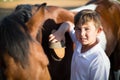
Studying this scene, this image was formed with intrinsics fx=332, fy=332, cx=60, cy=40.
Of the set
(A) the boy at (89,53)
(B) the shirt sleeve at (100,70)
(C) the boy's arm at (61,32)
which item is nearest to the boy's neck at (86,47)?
(A) the boy at (89,53)

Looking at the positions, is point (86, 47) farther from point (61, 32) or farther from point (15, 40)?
point (15, 40)

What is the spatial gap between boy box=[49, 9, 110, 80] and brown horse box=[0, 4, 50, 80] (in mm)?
334

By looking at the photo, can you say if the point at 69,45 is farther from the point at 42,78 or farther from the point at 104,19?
the point at 104,19

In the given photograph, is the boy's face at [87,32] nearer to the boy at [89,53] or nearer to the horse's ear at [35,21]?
the boy at [89,53]

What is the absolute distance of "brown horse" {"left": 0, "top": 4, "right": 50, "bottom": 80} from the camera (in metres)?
Result: 2.45

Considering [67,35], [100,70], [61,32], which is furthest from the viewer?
[67,35]

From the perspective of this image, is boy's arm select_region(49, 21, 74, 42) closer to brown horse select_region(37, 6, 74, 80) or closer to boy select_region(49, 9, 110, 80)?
brown horse select_region(37, 6, 74, 80)

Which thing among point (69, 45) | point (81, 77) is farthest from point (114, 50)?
point (81, 77)

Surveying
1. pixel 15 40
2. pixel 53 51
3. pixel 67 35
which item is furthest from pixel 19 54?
pixel 67 35

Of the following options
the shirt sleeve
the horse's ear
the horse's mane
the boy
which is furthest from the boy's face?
the horse's mane

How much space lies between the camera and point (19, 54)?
2.47 metres

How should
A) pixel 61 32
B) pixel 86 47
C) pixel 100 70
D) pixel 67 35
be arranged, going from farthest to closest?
pixel 67 35, pixel 61 32, pixel 86 47, pixel 100 70

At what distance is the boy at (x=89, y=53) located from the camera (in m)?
2.65

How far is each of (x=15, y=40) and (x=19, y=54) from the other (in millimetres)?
118
